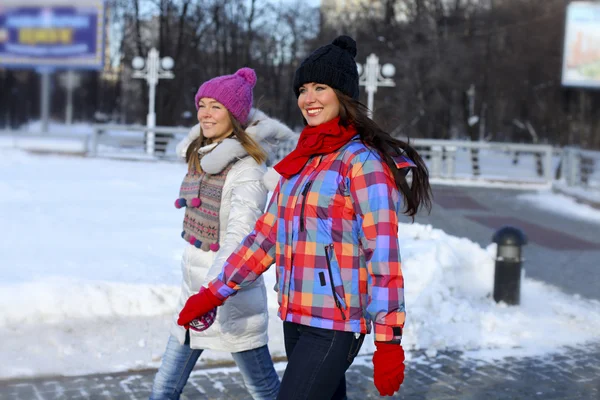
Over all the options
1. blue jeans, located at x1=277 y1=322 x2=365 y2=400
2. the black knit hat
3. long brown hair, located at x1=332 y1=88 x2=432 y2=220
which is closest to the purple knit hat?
the black knit hat

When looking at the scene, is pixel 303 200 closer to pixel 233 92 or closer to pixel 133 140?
pixel 233 92

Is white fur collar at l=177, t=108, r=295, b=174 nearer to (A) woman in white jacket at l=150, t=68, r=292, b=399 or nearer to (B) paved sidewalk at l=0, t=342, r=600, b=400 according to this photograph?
(A) woman in white jacket at l=150, t=68, r=292, b=399

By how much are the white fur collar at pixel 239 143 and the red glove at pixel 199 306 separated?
0.68 metres

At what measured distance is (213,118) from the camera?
3559mm

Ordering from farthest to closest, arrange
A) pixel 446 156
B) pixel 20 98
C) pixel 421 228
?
1. pixel 20 98
2. pixel 446 156
3. pixel 421 228

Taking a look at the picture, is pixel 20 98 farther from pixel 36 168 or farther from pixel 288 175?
pixel 288 175

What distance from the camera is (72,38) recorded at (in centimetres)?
3269

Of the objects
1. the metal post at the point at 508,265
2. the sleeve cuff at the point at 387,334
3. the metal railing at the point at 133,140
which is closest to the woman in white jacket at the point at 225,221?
the sleeve cuff at the point at 387,334

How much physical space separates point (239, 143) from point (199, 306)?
0.84m

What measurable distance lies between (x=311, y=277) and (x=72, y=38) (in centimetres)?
3227

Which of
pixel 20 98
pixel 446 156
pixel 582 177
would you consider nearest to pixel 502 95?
pixel 446 156

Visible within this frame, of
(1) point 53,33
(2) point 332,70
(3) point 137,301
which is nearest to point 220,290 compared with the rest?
(2) point 332,70

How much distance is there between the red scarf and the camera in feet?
9.04

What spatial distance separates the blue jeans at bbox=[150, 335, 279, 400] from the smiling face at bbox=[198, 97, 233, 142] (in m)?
0.95
